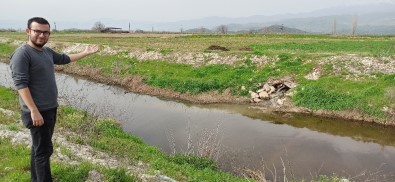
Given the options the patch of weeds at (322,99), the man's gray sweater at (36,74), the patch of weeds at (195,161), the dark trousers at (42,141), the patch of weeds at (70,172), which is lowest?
the patch of weeds at (195,161)

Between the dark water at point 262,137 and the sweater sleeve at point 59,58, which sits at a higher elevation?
the sweater sleeve at point 59,58

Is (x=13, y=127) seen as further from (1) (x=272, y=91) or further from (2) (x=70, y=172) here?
(1) (x=272, y=91)

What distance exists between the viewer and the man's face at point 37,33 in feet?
21.9

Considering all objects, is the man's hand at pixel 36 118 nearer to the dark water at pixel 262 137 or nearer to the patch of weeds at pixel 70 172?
the patch of weeds at pixel 70 172

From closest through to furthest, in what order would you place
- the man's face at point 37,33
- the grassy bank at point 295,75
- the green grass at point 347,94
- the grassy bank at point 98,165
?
the man's face at point 37,33 < the grassy bank at point 98,165 < the green grass at point 347,94 < the grassy bank at point 295,75

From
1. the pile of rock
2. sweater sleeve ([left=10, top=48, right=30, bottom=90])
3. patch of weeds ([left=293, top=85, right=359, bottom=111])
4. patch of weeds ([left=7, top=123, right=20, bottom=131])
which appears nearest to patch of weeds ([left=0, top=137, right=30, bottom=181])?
patch of weeds ([left=7, top=123, right=20, bottom=131])

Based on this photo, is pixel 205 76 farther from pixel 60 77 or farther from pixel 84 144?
pixel 84 144

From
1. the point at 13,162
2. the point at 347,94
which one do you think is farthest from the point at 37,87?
the point at 347,94

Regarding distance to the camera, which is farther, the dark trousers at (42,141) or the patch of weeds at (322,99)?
the patch of weeds at (322,99)

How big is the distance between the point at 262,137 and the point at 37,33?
46.8ft

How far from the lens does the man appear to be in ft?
21.7

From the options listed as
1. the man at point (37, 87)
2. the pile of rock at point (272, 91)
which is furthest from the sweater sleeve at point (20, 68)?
the pile of rock at point (272, 91)

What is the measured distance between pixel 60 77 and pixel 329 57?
953 inches

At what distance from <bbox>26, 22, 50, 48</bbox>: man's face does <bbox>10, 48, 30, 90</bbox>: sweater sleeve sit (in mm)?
280
